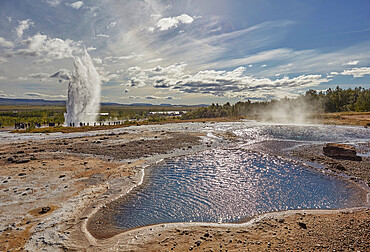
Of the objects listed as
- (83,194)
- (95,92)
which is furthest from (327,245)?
(95,92)

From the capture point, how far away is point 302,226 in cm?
962

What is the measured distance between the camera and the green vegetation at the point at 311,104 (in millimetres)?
112688

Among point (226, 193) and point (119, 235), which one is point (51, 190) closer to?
point (119, 235)

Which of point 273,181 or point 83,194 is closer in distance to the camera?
point 83,194

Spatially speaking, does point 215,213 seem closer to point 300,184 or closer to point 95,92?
point 300,184

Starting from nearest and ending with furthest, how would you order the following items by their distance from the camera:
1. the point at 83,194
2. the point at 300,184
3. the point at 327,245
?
1. the point at 327,245
2. the point at 83,194
3. the point at 300,184

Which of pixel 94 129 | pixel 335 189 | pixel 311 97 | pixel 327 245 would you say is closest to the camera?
pixel 327 245

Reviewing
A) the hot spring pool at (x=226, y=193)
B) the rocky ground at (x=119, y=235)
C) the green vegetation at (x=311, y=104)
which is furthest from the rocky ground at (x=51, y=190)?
the green vegetation at (x=311, y=104)

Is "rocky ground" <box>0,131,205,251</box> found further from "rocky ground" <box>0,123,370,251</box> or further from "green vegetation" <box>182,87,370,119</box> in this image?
"green vegetation" <box>182,87,370,119</box>

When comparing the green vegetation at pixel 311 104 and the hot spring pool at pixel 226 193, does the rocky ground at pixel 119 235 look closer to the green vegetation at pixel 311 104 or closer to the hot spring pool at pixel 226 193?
the hot spring pool at pixel 226 193

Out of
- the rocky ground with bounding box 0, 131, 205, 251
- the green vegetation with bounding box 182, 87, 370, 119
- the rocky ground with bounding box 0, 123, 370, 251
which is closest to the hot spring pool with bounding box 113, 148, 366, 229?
the rocky ground with bounding box 0, 123, 370, 251

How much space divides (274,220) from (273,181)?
6830 mm

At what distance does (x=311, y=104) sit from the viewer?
12700 centimetres

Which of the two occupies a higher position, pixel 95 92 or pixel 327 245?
pixel 95 92
